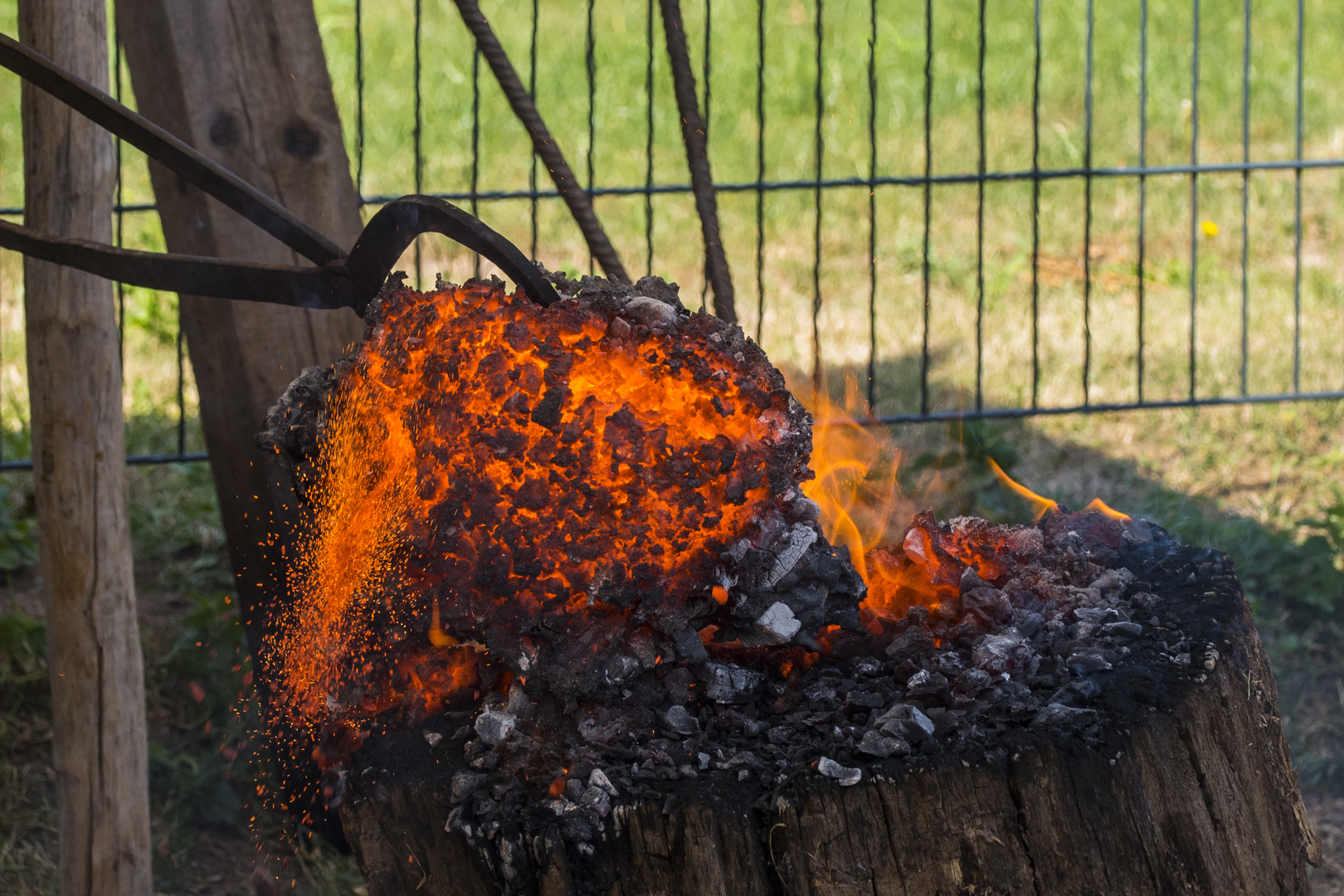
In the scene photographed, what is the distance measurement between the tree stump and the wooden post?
3.23ft

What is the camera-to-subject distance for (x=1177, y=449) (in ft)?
12.8

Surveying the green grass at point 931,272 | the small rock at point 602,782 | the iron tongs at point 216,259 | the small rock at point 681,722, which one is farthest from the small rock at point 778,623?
the green grass at point 931,272

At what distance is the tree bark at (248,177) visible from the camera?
2.14 metres

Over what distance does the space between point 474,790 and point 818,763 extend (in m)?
0.39

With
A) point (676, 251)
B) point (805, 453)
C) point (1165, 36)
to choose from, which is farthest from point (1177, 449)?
point (1165, 36)

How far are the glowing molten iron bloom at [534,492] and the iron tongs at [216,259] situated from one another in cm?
12

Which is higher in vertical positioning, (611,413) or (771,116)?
(771,116)

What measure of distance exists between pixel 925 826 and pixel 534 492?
1.90 ft

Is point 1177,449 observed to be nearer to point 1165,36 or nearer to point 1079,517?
point 1079,517

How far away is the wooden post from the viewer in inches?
77.4

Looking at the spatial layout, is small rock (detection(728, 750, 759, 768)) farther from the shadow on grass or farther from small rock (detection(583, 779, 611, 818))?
the shadow on grass

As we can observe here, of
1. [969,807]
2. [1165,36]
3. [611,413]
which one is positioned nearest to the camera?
[969,807]

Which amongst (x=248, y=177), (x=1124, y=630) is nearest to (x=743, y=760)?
(x=1124, y=630)

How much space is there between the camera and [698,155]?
1882 millimetres
